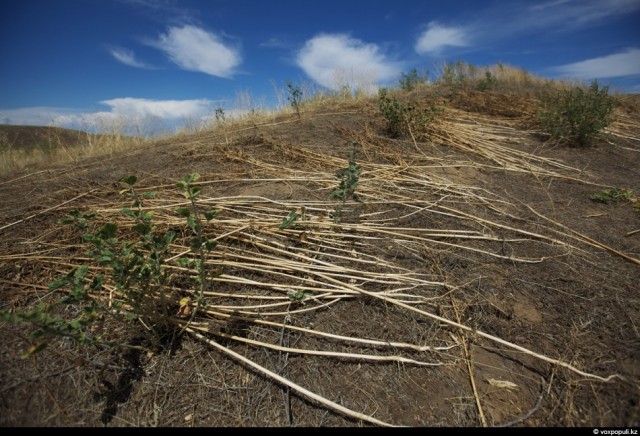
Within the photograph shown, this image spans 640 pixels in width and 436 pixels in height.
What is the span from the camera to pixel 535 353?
1.57 meters

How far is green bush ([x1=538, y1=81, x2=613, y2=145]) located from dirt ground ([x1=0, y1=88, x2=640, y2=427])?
73.3 inches

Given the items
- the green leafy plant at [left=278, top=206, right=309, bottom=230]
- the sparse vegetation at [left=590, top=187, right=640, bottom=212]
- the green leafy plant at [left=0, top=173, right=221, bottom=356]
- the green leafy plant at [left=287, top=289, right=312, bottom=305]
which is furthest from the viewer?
the sparse vegetation at [left=590, top=187, right=640, bottom=212]

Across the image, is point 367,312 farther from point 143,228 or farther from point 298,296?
point 143,228

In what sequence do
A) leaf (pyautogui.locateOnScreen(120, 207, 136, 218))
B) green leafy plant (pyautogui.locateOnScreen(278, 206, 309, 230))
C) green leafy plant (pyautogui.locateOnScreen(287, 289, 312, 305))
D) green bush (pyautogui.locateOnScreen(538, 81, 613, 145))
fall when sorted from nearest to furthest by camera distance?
leaf (pyautogui.locateOnScreen(120, 207, 136, 218)) → green leafy plant (pyautogui.locateOnScreen(287, 289, 312, 305)) → green leafy plant (pyautogui.locateOnScreen(278, 206, 309, 230)) → green bush (pyautogui.locateOnScreen(538, 81, 613, 145))

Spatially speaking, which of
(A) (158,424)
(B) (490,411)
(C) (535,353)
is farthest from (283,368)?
(C) (535,353)

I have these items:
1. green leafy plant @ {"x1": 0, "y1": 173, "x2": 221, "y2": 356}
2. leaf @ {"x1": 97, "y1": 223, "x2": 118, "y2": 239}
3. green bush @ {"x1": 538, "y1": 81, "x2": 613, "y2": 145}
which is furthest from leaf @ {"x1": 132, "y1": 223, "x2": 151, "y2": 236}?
green bush @ {"x1": 538, "y1": 81, "x2": 613, "y2": 145}

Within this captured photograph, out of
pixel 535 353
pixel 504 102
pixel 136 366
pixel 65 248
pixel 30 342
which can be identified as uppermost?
pixel 504 102

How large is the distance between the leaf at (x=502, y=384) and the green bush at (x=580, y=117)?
4581mm

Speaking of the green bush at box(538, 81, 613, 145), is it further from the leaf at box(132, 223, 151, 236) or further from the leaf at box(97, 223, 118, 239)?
the leaf at box(97, 223, 118, 239)

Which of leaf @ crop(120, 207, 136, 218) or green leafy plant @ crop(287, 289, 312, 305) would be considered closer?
leaf @ crop(120, 207, 136, 218)

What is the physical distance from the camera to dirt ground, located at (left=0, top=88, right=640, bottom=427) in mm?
1381

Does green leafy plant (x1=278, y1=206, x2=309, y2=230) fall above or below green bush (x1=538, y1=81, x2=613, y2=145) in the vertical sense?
below
